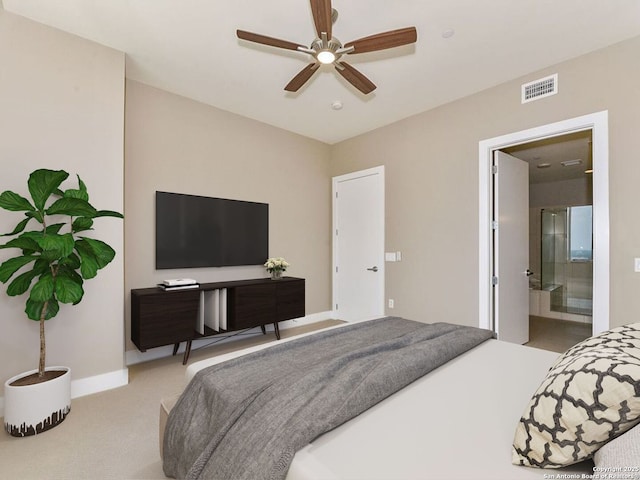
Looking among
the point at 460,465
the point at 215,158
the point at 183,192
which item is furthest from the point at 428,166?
the point at 460,465

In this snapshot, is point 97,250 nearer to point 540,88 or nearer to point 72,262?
point 72,262

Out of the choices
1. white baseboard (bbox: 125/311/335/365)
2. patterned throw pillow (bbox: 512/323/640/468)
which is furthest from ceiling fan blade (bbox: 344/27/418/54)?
white baseboard (bbox: 125/311/335/365)

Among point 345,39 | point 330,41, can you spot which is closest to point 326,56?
point 330,41

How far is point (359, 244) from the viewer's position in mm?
4582

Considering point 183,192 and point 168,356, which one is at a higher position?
point 183,192

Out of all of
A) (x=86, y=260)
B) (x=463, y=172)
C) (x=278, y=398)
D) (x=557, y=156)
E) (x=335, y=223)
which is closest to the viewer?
(x=278, y=398)

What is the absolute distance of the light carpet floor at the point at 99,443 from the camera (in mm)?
1690

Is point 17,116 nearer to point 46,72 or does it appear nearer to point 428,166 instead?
point 46,72

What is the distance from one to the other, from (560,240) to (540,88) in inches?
171

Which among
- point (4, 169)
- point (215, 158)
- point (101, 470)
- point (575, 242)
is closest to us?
point (101, 470)

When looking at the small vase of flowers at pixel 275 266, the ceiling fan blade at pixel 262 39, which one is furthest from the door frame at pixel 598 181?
the small vase of flowers at pixel 275 266

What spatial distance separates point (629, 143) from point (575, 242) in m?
4.17

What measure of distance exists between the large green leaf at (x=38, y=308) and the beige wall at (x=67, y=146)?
0.31 m

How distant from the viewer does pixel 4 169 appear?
2258mm
